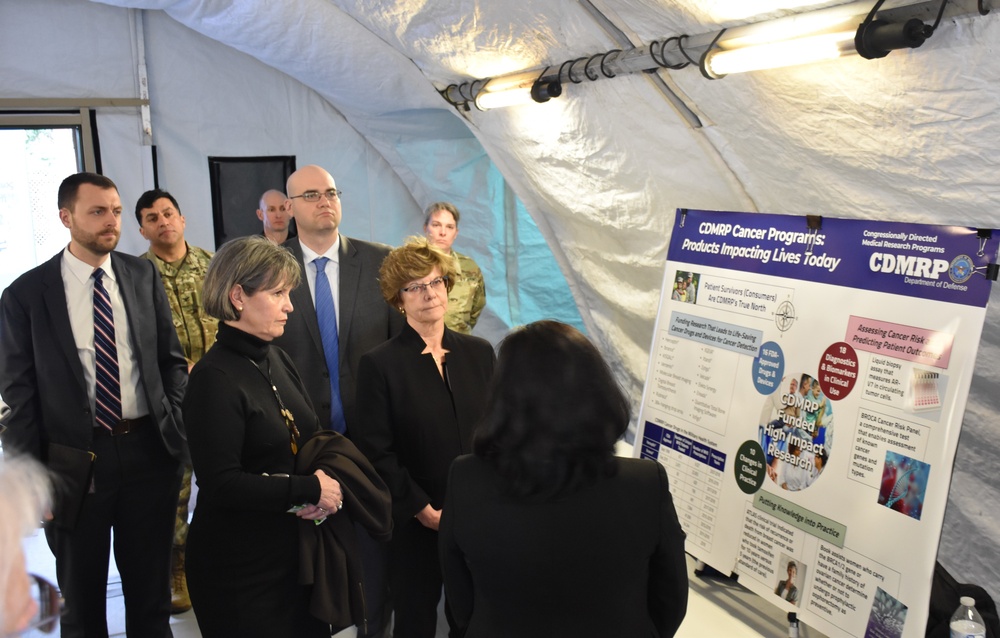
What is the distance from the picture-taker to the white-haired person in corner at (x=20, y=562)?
0.93 m

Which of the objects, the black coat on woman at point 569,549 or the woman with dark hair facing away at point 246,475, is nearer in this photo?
the black coat on woman at point 569,549

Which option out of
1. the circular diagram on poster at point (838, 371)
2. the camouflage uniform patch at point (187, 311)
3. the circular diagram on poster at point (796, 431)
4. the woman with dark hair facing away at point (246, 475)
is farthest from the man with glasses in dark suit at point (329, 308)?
the circular diagram on poster at point (838, 371)

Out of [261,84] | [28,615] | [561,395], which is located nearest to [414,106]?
[261,84]

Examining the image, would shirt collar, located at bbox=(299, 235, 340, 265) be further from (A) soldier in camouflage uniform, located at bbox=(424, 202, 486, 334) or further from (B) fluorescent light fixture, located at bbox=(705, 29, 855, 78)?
(B) fluorescent light fixture, located at bbox=(705, 29, 855, 78)

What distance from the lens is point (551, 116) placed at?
12.0 feet

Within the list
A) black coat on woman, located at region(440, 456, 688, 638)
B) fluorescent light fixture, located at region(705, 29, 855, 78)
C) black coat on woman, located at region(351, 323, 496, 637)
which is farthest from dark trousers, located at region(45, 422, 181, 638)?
fluorescent light fixture, located at region(705, 29, 855, 78)

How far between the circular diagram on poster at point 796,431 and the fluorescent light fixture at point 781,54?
3.15ft

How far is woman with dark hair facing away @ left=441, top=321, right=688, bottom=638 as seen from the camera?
1.42 metres

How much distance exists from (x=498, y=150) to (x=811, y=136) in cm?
223

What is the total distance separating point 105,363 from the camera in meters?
2.62

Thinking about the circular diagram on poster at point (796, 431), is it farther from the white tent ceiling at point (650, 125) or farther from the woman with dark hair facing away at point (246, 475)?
the woman with dark hair facing away at point (246, 475)

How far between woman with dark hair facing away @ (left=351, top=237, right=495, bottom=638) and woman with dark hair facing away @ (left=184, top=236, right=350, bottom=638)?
0.97 ft

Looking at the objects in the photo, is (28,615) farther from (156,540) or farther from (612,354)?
(612,354)

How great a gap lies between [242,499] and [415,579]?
667 mm
